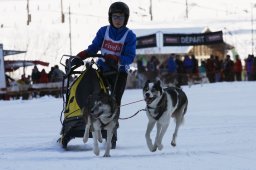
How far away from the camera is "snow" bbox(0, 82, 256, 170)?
18.6ft

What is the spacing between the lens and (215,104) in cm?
1543

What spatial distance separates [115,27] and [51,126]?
449cm

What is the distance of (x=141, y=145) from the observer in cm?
797

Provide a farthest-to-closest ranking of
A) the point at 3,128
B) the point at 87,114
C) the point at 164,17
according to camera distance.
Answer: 1. the point at 164,17
2. the point at 3,128
3. the point at 87,114

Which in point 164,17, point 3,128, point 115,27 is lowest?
point 3,128

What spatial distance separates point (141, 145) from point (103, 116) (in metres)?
1.50

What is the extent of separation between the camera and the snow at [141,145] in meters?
5.68

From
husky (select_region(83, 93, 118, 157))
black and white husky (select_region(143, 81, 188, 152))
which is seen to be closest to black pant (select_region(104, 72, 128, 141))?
black and white husky (select_region(143, 81, 188, 152))

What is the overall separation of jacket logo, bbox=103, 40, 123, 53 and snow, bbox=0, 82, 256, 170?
3.81 feet

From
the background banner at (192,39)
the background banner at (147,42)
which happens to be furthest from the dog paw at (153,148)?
the background banner at (192,39)

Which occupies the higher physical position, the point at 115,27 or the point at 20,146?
the point at 115,27

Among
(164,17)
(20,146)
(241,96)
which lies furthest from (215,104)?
(164,17)

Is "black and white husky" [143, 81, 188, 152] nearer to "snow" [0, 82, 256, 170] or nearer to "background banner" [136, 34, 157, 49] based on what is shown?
"snow" [0, 82, 256, 170]

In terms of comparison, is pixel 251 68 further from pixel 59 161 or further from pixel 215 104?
pixel 59 161
